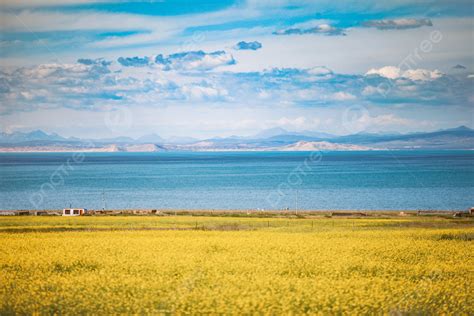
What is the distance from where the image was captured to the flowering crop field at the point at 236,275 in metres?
23.7

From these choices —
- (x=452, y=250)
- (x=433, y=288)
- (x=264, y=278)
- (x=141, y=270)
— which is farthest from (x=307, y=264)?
(x=452, y=250)

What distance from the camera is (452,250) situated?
3741 cm

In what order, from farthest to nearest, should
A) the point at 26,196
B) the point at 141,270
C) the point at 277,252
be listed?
1. the point at 26,196
2. the point at 277,252
3. the point at 141,270

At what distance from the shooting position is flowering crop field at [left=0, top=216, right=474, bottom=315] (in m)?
23.7

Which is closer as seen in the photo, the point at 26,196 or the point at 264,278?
the point at 264,278

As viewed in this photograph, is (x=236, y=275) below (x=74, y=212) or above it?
below

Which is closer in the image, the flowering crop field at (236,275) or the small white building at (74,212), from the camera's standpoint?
the flowering crop field at (236,275)

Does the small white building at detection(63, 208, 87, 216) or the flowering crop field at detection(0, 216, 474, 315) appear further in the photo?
the small white building at detection(63, 208, 87, 216)

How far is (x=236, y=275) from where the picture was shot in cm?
2888

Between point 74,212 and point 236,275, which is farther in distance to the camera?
point 74,212

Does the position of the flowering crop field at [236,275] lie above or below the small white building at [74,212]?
below

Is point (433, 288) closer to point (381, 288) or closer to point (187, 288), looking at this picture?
point (381, 288)

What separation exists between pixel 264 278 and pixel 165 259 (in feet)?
25.3

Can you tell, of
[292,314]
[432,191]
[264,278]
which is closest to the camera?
[292,314]
